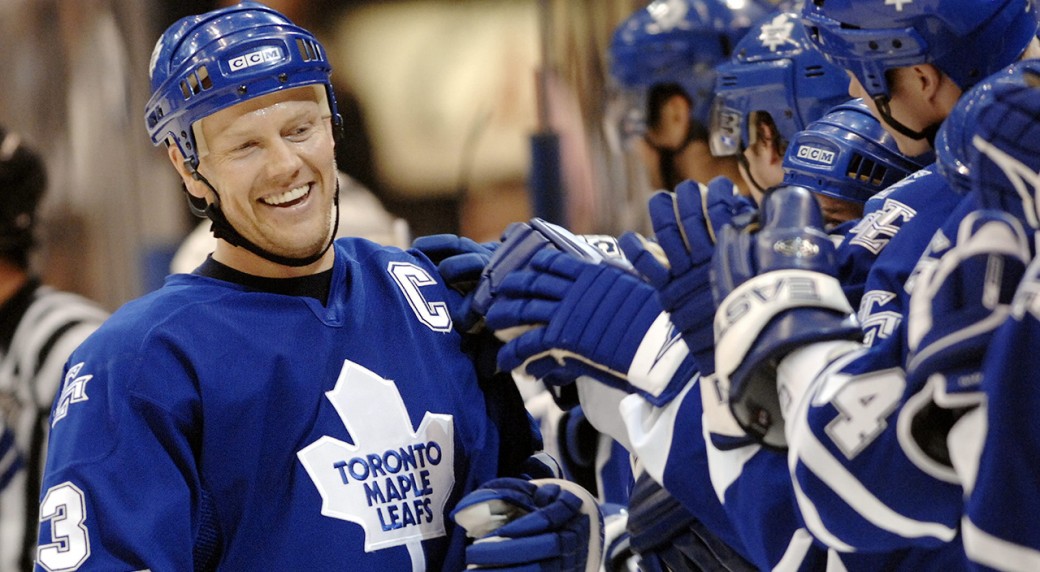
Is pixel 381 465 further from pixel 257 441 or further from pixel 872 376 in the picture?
pixel 872 376

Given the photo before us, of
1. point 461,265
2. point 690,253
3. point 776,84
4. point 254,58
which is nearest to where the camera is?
point 690,253

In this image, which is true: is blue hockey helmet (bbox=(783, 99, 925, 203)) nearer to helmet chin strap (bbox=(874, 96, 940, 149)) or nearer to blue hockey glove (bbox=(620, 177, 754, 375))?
helmet chin strap (bbox=(874, 96, 940, 149))

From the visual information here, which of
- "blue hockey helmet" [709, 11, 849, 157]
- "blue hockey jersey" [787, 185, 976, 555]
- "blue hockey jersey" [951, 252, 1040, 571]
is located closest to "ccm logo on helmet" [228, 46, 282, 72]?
"blue hockey jersey" [787, 185, 976, 555]

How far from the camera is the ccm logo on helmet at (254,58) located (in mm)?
2178

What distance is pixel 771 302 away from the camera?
159cm

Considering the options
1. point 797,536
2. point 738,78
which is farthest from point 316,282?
point 738,78

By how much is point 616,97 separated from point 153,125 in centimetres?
269

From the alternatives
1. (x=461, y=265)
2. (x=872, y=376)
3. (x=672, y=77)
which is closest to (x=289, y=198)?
(x=461, y=265)

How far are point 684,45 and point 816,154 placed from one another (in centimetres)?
203

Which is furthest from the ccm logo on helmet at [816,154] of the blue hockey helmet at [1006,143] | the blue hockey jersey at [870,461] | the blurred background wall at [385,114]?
the blurred background wall at [385,114]

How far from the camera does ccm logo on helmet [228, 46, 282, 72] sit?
218 centimetres

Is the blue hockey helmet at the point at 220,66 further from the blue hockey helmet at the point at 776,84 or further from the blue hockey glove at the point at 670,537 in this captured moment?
the blue hockey helmet at the point at 776,84

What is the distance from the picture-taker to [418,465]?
2191 mm

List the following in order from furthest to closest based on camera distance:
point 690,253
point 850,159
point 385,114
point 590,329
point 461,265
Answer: point 385,114 < point 850,159 < point 461,265 < point 590,329 < point 690,253
